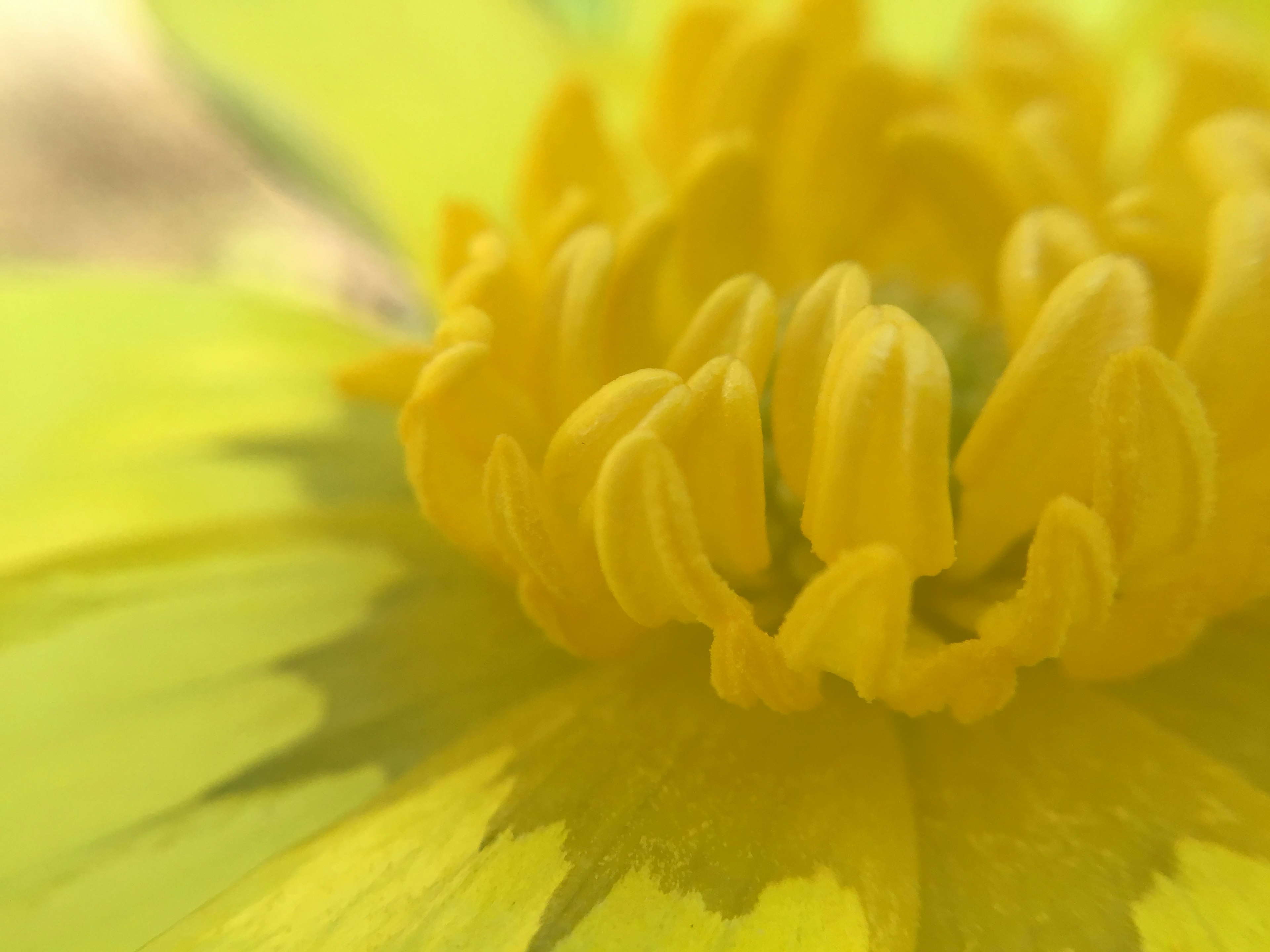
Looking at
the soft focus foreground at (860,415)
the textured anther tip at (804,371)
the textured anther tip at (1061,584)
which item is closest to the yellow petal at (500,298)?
the soft focus foreground at (860,415)

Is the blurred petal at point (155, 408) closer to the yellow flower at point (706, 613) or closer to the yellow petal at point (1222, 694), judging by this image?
the yellow flower at point (706, 613)

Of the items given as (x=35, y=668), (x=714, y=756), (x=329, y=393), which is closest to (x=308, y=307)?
(x=329, y=393)

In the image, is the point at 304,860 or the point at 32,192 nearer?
the point at 304,860

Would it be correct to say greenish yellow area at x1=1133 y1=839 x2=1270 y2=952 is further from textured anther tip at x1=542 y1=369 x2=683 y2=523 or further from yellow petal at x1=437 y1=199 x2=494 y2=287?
yellow petal at x1=437 y1=199 x2=494 y2=287

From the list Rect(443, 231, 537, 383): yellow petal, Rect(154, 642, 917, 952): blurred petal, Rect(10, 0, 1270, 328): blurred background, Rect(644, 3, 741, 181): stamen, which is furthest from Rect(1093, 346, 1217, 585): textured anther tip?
Rect(10, 0, 1270, 328): blurred background

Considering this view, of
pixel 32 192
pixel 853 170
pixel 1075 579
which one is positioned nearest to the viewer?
pixel 1075 579

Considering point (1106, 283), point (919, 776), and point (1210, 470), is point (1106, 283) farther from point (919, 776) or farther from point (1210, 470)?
point (919, 776)

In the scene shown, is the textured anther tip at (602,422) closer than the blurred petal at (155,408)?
Yes
